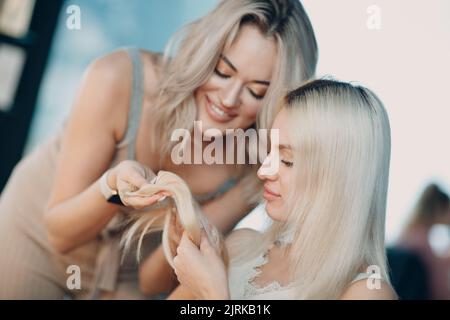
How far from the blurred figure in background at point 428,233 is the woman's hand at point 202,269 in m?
0.51

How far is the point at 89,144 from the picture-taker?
4.60 feet

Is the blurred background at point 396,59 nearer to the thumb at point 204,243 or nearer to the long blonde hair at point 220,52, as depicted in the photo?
the long blonde hair at point 220,52

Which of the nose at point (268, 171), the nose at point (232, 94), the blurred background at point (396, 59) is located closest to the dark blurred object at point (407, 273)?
the blurred background at point (396, 59)

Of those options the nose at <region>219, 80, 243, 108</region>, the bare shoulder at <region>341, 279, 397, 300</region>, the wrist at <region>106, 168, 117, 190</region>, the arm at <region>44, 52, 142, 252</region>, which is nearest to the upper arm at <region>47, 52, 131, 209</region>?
the arm at <region>44, 52, 142, 252</region>

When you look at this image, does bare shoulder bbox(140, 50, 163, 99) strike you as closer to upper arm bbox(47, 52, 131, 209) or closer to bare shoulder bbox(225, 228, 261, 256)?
upper arm bbox(47, 52, 131, 209)

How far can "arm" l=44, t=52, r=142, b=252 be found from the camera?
1.40 meters

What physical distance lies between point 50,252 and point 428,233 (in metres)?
0.91

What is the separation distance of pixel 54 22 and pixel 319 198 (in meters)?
0.91

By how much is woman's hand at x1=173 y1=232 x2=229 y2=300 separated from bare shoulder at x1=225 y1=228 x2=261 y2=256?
0.16m

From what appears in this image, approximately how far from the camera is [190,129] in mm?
1429

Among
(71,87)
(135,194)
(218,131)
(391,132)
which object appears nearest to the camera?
(135,194)

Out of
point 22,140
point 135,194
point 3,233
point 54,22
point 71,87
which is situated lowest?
point 3,233

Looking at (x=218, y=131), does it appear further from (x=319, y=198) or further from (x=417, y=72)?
(x=417, y=72)

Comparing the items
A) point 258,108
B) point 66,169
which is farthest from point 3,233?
point 258,108
